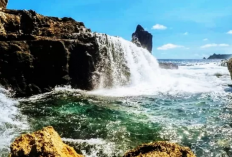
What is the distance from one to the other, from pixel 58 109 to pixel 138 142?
20.4 ft

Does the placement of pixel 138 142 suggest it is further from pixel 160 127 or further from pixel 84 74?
pixel 84 74

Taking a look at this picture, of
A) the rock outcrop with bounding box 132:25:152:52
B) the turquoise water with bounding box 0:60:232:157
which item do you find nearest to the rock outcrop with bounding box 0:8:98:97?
the turquoise water with bounding box 0:60:232:157

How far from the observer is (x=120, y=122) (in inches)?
478

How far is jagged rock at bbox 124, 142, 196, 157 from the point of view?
462cm

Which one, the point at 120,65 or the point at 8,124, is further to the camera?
the point at 120,65

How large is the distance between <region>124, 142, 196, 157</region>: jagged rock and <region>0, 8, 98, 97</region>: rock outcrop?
14.8 meters

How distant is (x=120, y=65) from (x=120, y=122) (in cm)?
1503

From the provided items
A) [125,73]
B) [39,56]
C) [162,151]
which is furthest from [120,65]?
[162,151]

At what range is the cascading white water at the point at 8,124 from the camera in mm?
8781

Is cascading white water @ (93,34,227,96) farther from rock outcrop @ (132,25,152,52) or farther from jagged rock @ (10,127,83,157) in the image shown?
rock outcrop @ (132,25,152,52)

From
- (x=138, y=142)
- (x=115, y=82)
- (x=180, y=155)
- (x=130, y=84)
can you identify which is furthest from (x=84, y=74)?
(x=180, y=155)

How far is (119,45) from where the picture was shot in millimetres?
27391

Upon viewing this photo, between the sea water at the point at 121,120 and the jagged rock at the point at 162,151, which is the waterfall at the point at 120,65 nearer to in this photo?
the sea water at the point at 121,120

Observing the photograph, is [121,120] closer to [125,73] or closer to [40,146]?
[40,146]
